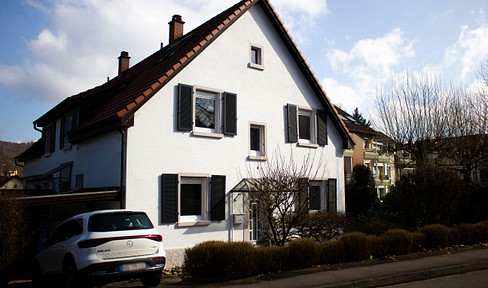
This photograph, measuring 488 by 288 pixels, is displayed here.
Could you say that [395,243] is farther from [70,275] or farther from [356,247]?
[70,275]

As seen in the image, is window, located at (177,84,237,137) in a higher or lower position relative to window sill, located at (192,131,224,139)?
higher

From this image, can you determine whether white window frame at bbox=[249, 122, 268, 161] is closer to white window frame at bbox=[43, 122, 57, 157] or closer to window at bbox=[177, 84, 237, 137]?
window at bbox=[177, 84, 237, 137]

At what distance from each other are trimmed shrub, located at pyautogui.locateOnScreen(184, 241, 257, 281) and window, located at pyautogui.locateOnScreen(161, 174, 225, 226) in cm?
288

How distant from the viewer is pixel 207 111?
1438cm

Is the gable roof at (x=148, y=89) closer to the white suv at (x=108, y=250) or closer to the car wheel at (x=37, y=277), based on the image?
the white suv at (x=108, y=250)

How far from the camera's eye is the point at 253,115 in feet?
50.7

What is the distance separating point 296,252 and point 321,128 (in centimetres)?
804

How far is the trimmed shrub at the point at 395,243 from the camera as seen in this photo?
12.0 meters

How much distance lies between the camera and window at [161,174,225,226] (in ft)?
41.3

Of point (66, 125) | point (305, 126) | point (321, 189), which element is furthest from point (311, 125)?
point (66, 125)

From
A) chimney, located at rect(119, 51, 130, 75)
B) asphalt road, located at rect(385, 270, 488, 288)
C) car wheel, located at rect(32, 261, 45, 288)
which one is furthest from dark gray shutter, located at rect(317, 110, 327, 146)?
chimney, located at rect(119, 51, 130, 75)

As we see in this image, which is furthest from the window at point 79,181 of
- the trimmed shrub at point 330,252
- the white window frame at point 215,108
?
the trimmed shrub at point 330,252

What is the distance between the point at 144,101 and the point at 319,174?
8143mm

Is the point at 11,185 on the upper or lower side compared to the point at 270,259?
upper
